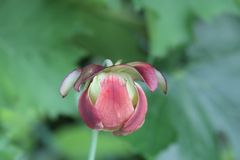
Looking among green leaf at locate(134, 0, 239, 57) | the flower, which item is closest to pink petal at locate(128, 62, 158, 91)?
the flower

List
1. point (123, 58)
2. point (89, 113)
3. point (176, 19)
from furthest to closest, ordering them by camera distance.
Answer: point (123, 58) → point (176, 19) → point (89, 113)

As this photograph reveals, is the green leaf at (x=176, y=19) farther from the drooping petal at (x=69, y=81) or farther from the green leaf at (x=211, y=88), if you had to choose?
the drooping petal at (x=69, y=81)

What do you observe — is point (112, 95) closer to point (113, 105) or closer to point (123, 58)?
point (113, 105)

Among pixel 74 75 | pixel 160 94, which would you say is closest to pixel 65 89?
pixel 74 75

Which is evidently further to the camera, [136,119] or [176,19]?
[176,19]

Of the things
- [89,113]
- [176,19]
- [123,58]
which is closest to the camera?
[89,113]

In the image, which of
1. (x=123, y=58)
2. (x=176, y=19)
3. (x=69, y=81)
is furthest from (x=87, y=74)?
(x=123, y=58)

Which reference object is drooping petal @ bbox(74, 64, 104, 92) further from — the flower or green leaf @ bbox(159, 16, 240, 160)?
green leaf @ bbox(159, 16, 240, 160)
